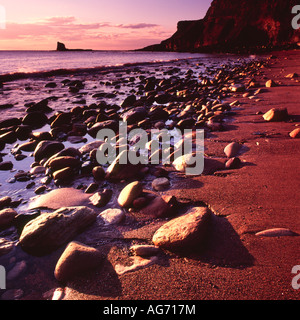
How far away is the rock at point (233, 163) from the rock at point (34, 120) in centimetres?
400

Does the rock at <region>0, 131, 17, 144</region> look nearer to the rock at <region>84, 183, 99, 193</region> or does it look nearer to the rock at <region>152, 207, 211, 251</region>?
the rock at <region>84, 183, 99, 193</region>

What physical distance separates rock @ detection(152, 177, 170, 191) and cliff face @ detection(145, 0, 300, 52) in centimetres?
4667

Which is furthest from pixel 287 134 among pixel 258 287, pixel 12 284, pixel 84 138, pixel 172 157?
pixel 12 284

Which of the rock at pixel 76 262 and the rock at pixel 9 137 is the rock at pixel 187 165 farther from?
the rock at pixel 9 137

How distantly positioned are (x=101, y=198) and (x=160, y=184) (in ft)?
1.98

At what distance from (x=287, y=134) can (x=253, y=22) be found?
191 feet

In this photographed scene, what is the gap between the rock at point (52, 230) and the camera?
1.59 meters

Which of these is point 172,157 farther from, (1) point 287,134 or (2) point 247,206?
(1) point 287,134

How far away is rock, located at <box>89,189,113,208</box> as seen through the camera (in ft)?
6.91

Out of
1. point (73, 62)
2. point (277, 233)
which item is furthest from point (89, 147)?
point (73, 62)

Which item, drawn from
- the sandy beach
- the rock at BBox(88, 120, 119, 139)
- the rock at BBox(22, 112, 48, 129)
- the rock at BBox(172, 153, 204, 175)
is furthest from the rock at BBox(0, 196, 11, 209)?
the rock at BBox(22, 112, 48, 129)

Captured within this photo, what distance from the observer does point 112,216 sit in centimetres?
189

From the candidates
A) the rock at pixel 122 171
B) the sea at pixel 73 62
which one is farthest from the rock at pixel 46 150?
the sea at pixel 73 62

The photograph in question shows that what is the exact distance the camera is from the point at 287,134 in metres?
3.05
